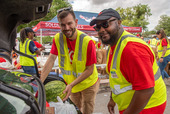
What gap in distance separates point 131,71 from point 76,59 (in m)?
1.24

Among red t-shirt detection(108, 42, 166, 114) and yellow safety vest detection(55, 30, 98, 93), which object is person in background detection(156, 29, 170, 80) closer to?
yellow safety vest detection(55, 30, 98, 93)

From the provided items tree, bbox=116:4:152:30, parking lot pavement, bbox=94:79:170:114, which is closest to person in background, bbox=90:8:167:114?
parking lot pavement, bbox=94:79:170:114

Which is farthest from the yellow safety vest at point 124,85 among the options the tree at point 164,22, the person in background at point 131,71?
the tree at point 164,22

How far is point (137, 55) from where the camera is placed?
128cm

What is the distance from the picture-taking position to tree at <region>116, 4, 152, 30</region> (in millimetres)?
52938

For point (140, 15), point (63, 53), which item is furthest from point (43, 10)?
point (140, 15)

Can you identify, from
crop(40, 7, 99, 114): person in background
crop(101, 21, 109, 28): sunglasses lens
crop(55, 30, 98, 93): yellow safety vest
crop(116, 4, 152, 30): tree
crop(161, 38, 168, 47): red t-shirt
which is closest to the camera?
crop(101, 21, 109, 28): sunglasses lens

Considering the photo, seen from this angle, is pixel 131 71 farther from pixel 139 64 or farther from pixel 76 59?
pixel 76 59

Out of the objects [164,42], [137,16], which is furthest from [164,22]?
[164,42]

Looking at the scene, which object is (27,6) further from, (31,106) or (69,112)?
(69,112)

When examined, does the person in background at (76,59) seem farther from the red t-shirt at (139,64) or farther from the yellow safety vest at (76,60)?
the red t-shirt at (139,64)

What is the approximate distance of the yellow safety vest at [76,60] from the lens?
2.37m

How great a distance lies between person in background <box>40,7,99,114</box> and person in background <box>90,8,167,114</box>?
67cm

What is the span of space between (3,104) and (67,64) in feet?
5.75
